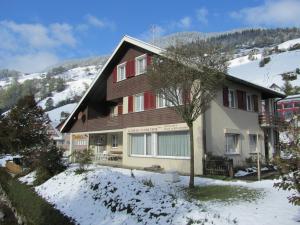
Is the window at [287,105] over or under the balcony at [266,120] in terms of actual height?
over

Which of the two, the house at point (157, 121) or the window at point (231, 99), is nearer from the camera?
the house at point (157, 121)

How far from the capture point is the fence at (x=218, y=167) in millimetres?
19094

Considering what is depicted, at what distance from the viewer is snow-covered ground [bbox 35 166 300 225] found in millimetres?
9758

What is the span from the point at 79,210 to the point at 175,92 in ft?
21.8

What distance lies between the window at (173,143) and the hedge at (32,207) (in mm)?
9346

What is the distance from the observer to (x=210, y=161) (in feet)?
66.7

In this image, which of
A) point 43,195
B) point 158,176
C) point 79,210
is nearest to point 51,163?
point 43,195

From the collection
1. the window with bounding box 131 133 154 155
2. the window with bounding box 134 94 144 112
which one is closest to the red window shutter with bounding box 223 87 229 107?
the window with bounding box 131 133 154 155

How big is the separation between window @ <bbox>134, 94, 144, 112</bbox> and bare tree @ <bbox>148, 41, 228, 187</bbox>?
10371mm

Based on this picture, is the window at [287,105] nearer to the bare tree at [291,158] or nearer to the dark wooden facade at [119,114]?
the dark wooden facade at [119,114]

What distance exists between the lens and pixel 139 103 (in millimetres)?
26922

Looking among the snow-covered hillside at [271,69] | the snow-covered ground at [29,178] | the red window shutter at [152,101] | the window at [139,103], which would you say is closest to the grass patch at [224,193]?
the snow-covered ground at [29,178]

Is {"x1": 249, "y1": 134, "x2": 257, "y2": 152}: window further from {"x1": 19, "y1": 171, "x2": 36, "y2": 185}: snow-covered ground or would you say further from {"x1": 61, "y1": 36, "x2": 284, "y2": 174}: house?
{"x1": 19, "y1": 171, "x2": 36, "y2": 185}: snow-covered ground

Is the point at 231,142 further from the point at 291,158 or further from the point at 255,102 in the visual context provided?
the point at 291,158
